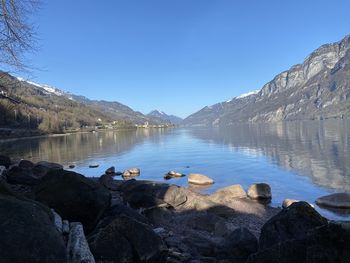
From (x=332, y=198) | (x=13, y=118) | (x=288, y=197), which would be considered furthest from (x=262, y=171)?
(x=13, y=118)

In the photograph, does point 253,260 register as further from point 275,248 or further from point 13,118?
point 13,118

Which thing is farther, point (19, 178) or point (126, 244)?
point (19, 178)

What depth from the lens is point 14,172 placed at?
2220 cm

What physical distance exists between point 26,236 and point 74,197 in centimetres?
613

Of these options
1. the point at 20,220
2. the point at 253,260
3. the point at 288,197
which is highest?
the point at 20,220

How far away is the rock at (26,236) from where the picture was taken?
6.33 metres

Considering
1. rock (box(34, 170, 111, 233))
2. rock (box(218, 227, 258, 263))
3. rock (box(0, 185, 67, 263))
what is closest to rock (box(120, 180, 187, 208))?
rock (box(34, 170, 111, 233))

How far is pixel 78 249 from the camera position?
845 cm

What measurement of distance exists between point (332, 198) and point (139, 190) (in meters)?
15.6

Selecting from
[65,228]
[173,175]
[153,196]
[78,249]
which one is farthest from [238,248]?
[173,175]

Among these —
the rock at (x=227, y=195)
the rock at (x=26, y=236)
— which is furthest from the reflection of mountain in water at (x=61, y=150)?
the rock at (x=26, y=236)

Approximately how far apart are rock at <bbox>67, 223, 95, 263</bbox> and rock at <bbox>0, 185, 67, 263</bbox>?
1.12 metres

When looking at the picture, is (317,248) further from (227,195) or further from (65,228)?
(227,195)

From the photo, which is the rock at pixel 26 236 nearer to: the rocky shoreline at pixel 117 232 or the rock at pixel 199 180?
the rocky shoreline at pixel 117 232
